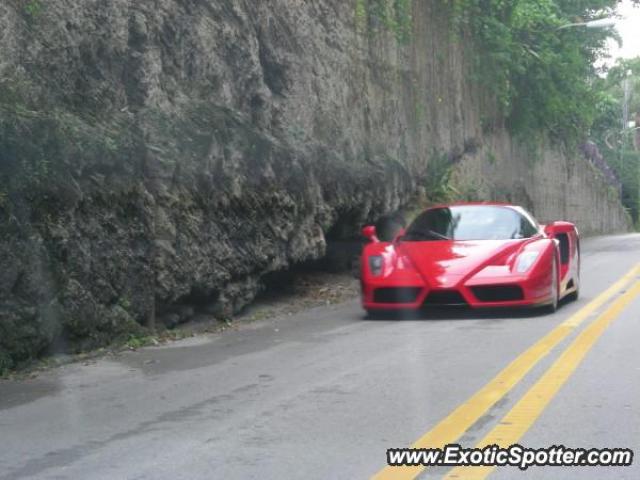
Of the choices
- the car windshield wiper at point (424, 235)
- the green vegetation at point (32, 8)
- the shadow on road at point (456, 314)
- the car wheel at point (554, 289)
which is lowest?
the shadow on road at point (456, 314)

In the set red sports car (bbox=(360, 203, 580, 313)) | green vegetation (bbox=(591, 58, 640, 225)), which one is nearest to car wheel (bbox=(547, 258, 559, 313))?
red sports car (bbox=(360, 203, 580, 313))

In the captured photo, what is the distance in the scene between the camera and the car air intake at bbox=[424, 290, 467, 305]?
1019cm

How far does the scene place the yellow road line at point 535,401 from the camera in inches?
184

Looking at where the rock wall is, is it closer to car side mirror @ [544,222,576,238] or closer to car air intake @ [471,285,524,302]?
car air intake @ [471,285,524,302]

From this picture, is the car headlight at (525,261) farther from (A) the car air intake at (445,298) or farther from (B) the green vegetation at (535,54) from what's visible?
(B) the green vegetation at (535,54)

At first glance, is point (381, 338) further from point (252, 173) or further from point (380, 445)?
point (380, 445)

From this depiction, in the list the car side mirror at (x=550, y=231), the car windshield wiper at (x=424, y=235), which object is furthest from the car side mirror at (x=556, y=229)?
the car windshield wiper at (x=424, y=235)

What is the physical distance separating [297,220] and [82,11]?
4.31 m

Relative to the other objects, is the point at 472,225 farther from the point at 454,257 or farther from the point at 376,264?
the point at 376,264

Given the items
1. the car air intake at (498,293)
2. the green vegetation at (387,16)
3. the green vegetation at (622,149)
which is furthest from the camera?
the green vegetation at (622,149)

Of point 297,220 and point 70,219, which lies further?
point 297,220

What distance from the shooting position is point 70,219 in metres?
8.52

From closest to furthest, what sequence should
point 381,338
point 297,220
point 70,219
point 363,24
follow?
point 70,219
point 381,338
point 297,220
point 363,24

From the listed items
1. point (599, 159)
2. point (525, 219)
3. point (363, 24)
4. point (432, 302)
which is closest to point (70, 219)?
point (432, 302)
